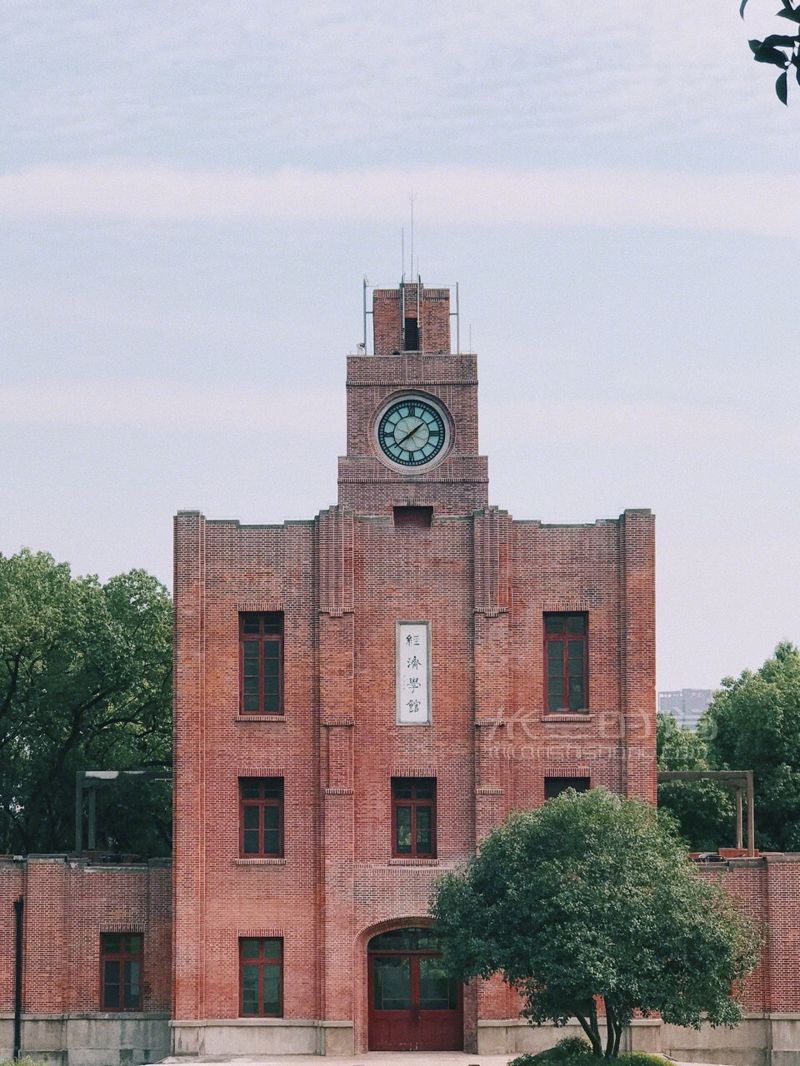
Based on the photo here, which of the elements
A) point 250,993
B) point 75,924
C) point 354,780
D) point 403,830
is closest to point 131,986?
point 75,924

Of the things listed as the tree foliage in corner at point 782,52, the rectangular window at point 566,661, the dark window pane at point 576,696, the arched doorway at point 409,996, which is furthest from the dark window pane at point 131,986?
the tree foliage in corner at point 782,52

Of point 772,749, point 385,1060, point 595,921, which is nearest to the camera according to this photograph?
point 595,921

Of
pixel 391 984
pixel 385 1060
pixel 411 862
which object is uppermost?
pixel 411 862

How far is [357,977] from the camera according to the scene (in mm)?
40406

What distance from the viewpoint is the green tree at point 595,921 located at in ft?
112

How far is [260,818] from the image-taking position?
4122cm

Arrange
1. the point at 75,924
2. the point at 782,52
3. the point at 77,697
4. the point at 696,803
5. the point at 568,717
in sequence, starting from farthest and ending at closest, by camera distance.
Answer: the point at 696,803
the point at 77,697
the point at 75,924
the point at 568,717
the point at 782,52

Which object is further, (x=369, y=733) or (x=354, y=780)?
(x=369, y=733)

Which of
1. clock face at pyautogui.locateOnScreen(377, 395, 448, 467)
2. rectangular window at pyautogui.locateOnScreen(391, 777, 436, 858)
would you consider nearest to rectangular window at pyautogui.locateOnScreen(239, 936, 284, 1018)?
rectangular window at pyautogui.locateOnScreen(391, 777, 436, 858)

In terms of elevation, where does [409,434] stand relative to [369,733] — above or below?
above

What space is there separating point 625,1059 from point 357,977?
741 centimetres

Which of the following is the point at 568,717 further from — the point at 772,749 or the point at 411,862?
the point at 772,749

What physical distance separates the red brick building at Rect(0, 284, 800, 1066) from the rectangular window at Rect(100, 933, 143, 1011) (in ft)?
0.20

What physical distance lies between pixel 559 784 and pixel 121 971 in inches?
437
